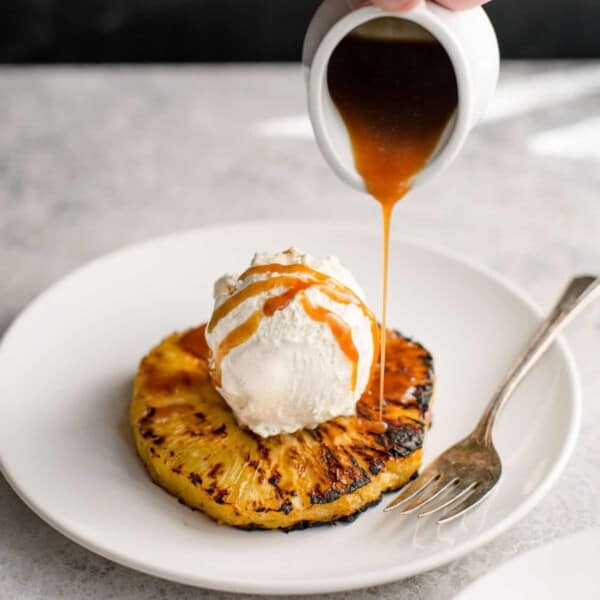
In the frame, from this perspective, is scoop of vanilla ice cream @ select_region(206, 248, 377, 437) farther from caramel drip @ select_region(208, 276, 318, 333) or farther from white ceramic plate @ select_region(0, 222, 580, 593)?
white ceramic plate @ select_region(0, 222, 580, 593)

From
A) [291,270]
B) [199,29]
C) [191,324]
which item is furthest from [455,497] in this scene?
[199,29]

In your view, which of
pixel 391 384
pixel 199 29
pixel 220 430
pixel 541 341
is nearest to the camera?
pixel 220 430

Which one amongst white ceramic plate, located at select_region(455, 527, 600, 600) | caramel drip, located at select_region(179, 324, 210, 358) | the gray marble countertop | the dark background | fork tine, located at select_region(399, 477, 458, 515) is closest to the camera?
white ceramic plate, located at select_region(455, 527, 600, 600)

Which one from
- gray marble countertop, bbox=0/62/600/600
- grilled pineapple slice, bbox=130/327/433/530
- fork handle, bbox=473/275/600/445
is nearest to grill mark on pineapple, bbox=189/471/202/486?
grilled pineapple slice, bbox=130/327/433/530

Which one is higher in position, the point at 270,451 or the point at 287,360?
the point at 287,360

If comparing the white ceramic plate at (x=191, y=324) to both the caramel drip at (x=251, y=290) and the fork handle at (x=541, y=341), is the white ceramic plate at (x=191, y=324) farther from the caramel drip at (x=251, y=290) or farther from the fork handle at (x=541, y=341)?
the caramel drip at (x=251, y=290)

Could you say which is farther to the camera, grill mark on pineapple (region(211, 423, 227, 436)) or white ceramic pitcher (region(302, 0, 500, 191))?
grill mark on pineapple (region(211, 423, 227, 436))

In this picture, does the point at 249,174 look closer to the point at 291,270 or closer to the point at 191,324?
the point at 191,324

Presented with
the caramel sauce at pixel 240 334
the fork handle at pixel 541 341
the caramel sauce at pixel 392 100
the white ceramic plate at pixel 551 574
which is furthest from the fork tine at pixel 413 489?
the caramel sauce at pixel 392 100
